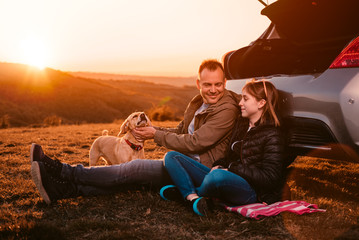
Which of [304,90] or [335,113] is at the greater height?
[304,90]

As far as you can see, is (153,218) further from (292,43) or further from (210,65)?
(292,43)

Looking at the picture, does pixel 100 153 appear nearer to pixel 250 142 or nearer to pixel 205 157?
pixel 205 157

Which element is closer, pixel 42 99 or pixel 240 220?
pixel 240 220

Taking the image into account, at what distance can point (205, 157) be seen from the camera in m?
3.14

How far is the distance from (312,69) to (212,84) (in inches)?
51.0

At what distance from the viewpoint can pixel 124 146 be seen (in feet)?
12.6

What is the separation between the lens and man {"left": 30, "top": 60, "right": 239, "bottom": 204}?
2.93m

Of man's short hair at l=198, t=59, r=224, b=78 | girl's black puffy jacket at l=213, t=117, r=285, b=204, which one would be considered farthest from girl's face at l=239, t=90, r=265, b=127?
man's short hair at l=198, t=59, r=224, b=78

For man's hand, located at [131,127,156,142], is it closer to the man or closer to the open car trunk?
the man

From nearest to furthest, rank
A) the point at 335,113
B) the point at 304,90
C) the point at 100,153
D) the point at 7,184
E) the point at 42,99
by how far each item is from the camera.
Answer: the point at 335,113, the point at 304,90, the point at 7,184, the point at 100,153, the point at 42,99

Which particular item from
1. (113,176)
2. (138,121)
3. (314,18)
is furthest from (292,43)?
(113,176)

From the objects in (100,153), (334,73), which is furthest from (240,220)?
(100,153)

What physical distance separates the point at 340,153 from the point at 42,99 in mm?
35246

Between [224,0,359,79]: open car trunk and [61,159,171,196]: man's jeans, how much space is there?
58.3 inches
